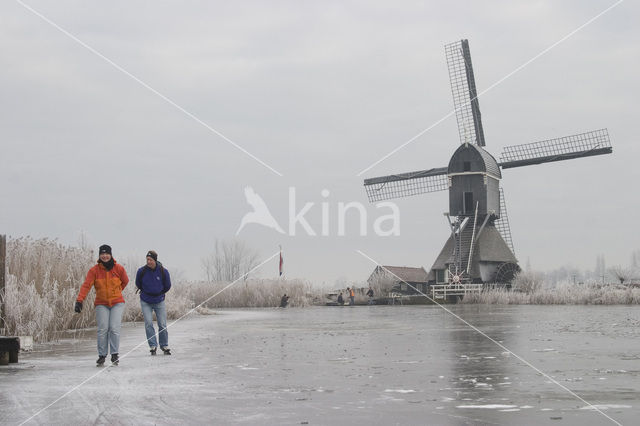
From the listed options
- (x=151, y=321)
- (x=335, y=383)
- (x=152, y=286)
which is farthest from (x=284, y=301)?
(x=335, y=383)

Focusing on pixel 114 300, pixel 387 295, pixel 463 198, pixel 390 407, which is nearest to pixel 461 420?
pixel 390 407

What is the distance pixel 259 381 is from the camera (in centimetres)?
998

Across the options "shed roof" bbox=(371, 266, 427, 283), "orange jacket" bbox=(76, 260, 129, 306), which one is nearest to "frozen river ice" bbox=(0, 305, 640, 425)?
"orange jacket" bbox=(76, 260, 129, 306)

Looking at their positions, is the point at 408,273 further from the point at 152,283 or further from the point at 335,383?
the point at 335,383

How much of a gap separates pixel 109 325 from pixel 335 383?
5.07 metres

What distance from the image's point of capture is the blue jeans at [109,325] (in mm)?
12852

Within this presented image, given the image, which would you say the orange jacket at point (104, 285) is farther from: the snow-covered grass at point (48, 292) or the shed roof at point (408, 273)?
the shed roof at point (408, 273)

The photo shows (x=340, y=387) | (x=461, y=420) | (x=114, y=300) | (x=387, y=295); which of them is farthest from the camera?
(x=387, y=295)

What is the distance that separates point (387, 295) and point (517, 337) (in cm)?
4022

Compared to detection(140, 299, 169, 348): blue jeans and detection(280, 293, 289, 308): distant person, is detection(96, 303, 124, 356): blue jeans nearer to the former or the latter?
detection(140, 299, 169, 348): blue jeans

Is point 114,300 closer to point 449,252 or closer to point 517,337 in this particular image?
point 517,337

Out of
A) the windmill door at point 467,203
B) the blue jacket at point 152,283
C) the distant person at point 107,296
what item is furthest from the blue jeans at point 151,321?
the windmill door at point 467,203

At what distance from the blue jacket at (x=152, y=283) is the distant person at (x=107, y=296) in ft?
4.10

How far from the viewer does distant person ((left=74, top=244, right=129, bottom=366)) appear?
12961mm
